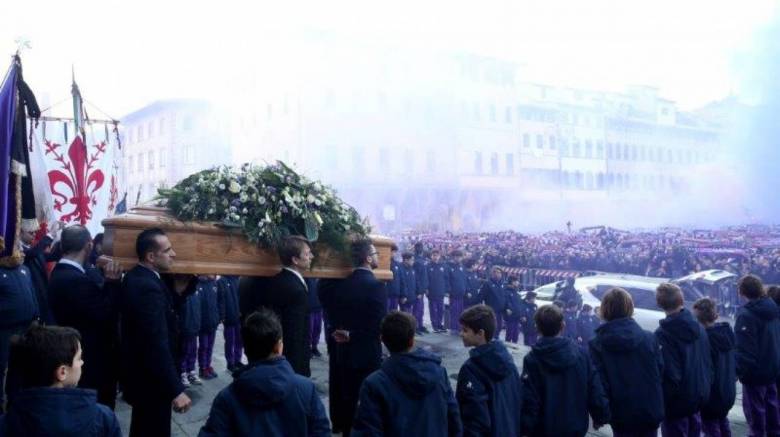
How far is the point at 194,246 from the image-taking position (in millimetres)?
4145

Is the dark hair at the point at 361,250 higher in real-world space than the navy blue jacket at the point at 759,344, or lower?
higher

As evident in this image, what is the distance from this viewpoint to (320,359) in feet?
27.2

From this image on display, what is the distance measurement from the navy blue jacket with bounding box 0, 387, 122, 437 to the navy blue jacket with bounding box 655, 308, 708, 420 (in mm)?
3992

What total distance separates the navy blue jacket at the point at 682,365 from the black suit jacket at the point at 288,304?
2752 millimetres

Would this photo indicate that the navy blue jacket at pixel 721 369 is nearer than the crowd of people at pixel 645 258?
Yes

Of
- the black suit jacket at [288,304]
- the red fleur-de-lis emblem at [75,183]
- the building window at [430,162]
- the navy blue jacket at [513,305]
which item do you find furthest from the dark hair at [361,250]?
the building window at [430,162]

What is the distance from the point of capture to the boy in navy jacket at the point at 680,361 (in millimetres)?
4531

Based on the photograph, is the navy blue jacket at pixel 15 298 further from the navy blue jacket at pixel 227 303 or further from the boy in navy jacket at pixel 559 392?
the boy in navy jacket at pixel 559 392

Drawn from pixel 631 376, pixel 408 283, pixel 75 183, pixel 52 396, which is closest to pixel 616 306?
pixel 631 376

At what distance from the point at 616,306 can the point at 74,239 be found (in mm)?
3771

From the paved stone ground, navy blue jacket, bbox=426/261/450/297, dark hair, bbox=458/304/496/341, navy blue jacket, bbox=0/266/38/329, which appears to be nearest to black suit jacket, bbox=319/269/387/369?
dark hair, bbox=458/304/496/341

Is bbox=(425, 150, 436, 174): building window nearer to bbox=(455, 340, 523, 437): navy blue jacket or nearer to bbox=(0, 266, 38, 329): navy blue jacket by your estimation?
bbox=(0, 266, 38, 329): navy blue jacket

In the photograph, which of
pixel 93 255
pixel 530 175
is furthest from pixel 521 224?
pixel 93 255

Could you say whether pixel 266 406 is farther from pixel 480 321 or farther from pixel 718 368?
pixel 718 368
